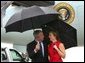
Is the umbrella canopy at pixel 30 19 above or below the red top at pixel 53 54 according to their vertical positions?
above

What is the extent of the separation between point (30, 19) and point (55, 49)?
92cm

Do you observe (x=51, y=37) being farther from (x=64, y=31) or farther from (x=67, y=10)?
(x=67, y=10)

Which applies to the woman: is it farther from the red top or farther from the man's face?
the man's face

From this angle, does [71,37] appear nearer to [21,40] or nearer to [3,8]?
[3,8]

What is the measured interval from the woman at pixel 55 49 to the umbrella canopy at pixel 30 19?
0.59 meters

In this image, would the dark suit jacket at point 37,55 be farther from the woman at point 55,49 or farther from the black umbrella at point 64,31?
the black umbrella at point 64,31

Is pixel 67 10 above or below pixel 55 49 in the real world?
above

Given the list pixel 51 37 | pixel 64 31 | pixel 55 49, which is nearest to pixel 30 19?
pixel 64 31

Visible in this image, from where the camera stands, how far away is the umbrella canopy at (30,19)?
797cm

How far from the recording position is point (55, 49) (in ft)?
24.1

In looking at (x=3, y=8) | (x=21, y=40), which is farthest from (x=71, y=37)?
(x=21, y=40)

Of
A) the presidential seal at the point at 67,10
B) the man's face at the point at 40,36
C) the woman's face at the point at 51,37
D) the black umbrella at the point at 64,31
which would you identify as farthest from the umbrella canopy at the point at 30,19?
the presidential seal at the point at 67,10

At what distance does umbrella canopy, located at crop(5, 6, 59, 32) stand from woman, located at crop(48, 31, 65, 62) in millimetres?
593

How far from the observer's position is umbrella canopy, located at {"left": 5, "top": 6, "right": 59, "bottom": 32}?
26.2 ft
